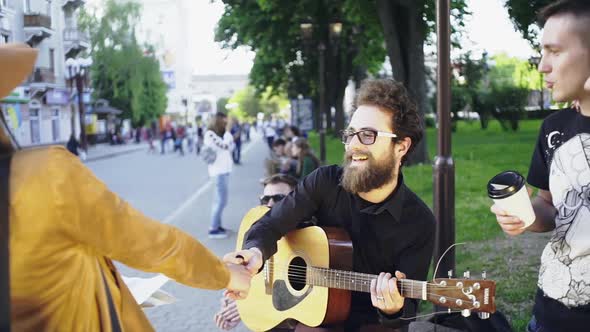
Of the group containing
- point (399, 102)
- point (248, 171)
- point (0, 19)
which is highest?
point (0, 19)

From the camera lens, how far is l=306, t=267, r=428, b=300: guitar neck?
2.82 m

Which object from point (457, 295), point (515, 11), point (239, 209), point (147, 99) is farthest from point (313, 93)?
point (457, 295)

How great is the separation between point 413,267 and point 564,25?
1.22 metres

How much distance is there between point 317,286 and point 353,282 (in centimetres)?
26

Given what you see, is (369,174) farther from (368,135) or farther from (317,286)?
(317,286)

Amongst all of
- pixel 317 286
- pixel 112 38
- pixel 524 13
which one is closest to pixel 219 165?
pixel 112 38

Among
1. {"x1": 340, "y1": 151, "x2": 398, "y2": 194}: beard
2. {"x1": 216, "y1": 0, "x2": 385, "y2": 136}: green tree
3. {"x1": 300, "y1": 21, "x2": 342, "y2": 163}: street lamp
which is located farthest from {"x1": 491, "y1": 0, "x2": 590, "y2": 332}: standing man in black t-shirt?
{"x1": 300, "y1": 21, "x2": 342, "y2": 163}: street lamp

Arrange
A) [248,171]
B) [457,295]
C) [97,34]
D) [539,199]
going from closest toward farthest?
1. [539,199]
2. [457,295]
3. [97,34]
4. [248,171]

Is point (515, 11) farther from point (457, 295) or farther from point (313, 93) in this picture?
point (313, 93)

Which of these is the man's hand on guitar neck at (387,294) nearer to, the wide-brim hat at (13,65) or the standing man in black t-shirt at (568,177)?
the standing man in black t-shirt at (568,177)

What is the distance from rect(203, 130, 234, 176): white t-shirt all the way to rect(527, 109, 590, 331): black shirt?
9.44m

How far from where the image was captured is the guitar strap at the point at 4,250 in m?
1.65

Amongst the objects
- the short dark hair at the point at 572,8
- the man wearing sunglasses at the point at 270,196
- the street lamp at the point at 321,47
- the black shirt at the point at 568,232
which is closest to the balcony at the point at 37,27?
Answer: the man wearing sunglasses at the point at 270,196

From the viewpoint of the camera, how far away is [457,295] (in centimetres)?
269
